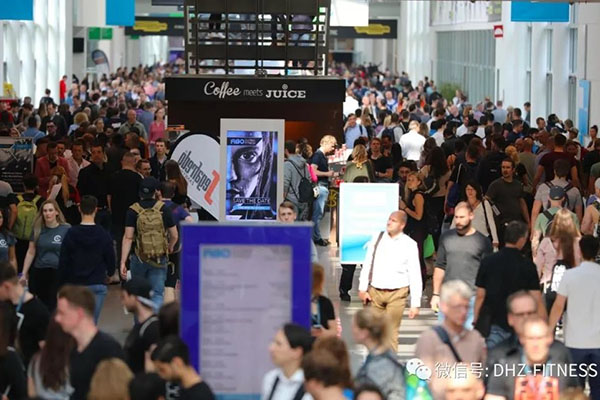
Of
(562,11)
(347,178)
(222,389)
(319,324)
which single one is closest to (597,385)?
(319,324)

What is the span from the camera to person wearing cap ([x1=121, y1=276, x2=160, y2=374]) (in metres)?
8.95

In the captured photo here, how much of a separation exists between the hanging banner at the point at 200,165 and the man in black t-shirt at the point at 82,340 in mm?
8396

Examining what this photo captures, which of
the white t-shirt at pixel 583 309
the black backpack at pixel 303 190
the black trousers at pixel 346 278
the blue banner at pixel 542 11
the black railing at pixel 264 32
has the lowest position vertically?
the black trousers at pixel 346 278

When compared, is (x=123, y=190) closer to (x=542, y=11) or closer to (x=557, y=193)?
(x=557, y=193)

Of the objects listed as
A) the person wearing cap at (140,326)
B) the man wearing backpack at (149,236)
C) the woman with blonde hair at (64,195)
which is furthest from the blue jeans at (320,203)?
the person wearing cap at (140,326)

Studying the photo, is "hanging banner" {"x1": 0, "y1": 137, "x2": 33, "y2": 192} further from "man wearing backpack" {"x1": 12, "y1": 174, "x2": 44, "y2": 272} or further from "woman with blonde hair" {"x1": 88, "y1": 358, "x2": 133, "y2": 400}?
"woman with blonde hair" {"x1": 88, "y1": 358, "x2": 133, "y2": 400}

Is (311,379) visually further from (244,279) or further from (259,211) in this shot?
(259,211)

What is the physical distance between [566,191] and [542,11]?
17.5 m

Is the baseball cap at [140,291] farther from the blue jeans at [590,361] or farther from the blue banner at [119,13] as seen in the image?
the blue banner at [119,13]

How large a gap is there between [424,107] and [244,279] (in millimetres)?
28509

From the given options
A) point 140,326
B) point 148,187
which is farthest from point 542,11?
point 140,326

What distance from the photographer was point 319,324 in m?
9.95

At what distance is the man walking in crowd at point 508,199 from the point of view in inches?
632

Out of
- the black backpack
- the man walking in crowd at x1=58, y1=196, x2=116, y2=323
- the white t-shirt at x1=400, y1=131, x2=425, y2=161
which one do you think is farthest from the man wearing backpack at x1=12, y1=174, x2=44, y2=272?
the white t-shirt at x1=400, y1=131, x2=425, y2=161
